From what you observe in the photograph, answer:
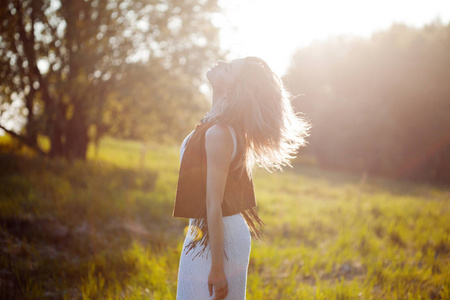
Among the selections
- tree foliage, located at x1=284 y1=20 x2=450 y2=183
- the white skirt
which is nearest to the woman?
the white skirt

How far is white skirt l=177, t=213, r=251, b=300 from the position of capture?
2.04m

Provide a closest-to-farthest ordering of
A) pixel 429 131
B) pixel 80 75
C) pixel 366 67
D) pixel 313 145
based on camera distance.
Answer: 1. pixel 80 75
2. pixel 429 131
3. pixel 366 67
4. pixel 313 145

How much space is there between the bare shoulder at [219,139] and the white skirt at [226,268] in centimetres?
49

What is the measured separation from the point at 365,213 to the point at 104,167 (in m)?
7.75

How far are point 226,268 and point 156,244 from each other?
3957mm

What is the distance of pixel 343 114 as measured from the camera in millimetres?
23578

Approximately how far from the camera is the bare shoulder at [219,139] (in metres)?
1.92

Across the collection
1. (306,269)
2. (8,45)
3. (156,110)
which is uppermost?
(8,45)

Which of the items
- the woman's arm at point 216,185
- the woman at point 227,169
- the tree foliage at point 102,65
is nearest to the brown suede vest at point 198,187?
the woman at point 227,169

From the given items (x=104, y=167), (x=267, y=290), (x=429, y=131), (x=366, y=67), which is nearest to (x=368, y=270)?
(x=267, y=290)

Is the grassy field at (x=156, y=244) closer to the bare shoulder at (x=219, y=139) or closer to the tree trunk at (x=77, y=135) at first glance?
the tree trunk at (x=77, y=135)

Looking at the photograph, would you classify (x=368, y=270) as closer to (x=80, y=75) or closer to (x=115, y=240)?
(x=115, y=240)

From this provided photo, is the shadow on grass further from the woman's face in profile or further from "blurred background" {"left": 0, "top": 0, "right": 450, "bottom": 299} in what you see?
the woman's face in profile

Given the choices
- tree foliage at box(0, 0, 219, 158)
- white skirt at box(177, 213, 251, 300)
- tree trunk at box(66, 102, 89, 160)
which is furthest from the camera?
tree trunk at box(66, 102, 89, 160)
